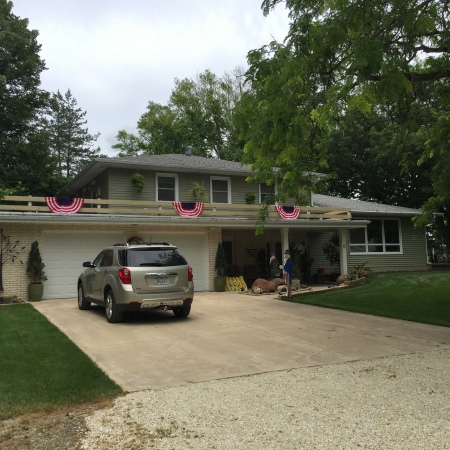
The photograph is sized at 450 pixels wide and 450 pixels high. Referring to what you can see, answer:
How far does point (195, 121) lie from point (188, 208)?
2413 cm

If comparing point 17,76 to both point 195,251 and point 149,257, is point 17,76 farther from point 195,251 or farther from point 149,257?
point 149,257

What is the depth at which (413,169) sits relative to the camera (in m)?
32.4

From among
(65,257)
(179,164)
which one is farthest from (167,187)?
(65,257)

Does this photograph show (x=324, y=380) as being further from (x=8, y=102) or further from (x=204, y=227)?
(x=8, y=102)

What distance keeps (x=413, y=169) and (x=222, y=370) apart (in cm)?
2947

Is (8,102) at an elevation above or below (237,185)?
above

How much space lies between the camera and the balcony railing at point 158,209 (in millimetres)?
16312

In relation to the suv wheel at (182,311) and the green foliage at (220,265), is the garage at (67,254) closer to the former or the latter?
the green foliage at (220,265)

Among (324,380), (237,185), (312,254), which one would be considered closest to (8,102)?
(237,185)

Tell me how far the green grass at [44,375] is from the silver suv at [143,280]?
60.0 inches

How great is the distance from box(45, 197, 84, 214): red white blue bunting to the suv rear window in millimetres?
6576

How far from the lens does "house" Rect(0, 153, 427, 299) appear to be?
Answer: 1633cm

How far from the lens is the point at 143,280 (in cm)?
1024

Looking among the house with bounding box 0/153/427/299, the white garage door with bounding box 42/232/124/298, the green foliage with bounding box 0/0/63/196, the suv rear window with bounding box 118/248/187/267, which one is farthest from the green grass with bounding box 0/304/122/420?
the green foliage with bounding box 0/0/63/196
